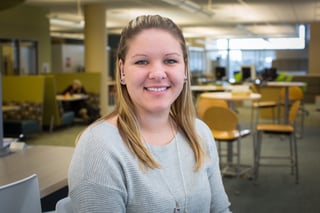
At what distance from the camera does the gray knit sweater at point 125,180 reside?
1208 millimetres

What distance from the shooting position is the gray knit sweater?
1208mm

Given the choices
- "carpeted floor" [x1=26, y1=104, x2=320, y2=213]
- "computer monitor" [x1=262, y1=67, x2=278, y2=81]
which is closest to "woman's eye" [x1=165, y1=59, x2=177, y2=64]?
"carpeted floor" [x1=26, y1=104, x2=320, y2=213]

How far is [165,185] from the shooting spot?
129 centimetres

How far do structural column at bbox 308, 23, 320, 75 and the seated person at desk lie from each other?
9910mm

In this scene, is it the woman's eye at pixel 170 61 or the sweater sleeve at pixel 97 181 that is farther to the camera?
the woman's eye at pixel 170 61

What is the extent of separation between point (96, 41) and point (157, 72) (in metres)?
9.98

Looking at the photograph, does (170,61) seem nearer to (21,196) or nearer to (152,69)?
(152,69)

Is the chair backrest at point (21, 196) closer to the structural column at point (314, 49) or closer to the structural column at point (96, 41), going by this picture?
the structural column at point (96, 41)

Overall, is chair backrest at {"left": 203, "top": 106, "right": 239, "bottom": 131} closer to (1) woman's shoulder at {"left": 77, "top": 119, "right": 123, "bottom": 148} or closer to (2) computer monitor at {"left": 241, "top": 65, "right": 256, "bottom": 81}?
(1) woman's shoulder at {"left": 77, "top": 119, "right": 123, "bottom": 148}

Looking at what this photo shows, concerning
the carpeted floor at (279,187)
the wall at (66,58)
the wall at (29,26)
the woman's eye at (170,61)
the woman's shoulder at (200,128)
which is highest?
the wall at (29,26)

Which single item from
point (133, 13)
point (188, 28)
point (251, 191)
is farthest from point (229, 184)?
point (188, 28)

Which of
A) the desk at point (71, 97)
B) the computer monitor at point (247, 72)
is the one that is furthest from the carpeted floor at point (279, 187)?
the computer monitor at point (247, 72)

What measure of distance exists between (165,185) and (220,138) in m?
3.29

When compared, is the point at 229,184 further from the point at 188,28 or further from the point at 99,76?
the point at 188,28
